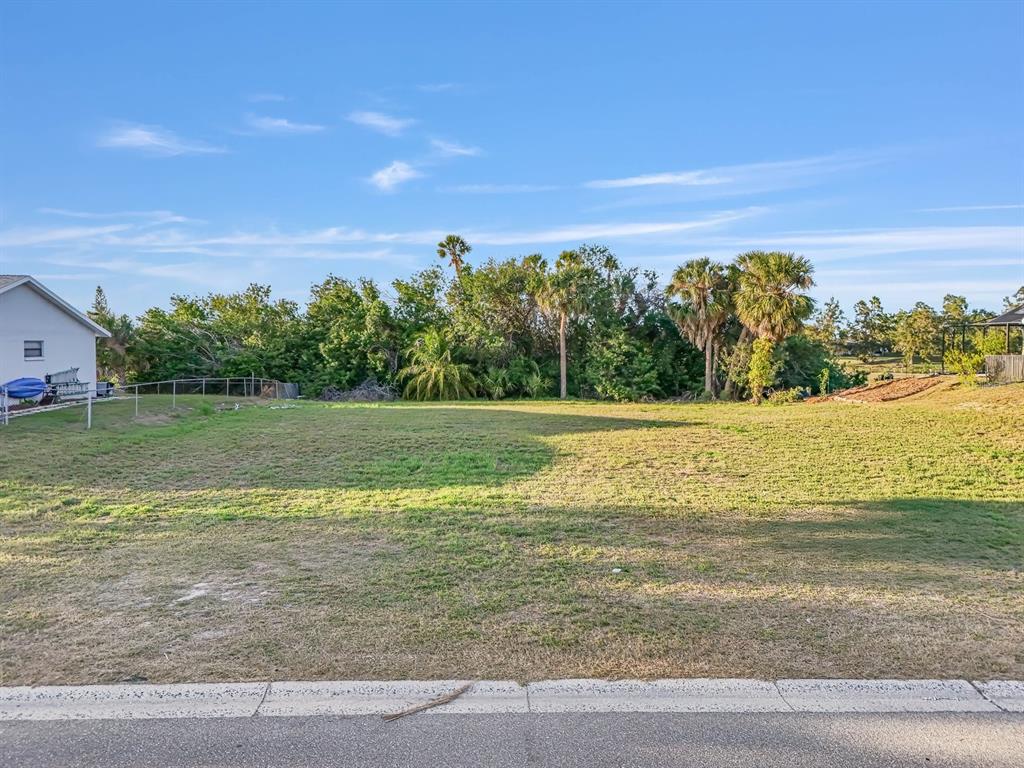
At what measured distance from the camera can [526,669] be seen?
295 cm

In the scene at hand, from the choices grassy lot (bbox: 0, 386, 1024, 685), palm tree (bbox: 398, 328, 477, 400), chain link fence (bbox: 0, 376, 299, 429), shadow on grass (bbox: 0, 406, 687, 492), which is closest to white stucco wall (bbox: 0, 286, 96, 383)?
chain link fence (bbox: 0, 376, 299, 429)

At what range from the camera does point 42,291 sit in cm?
1694

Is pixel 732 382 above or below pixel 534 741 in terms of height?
above

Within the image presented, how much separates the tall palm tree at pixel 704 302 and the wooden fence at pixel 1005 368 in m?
9.41

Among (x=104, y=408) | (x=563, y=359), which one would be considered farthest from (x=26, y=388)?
(x=563, y=359)

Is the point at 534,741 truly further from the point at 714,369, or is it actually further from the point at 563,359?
the point at 714,369

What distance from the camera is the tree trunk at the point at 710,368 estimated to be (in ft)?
84.1

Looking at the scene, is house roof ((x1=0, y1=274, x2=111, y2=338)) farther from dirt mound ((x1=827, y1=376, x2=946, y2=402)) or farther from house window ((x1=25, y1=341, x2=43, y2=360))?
dirt mound ((x1=827, y1=376, x2=946, y2=402))

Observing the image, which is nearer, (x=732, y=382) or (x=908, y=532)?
(x=908, y=532)

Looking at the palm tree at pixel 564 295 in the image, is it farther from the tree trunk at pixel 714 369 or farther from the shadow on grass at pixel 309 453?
the shadow on grass at pixel 309 453

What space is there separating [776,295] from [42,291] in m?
23.6

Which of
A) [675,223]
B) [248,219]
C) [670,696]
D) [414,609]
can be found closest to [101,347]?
[248,219]

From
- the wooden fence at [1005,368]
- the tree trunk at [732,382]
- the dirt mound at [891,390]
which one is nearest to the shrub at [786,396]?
the tree trunk at [732,382]

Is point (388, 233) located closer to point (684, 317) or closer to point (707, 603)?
point (684, 317)
